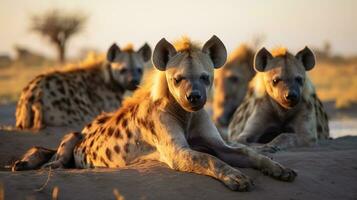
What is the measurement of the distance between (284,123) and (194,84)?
8.15ft

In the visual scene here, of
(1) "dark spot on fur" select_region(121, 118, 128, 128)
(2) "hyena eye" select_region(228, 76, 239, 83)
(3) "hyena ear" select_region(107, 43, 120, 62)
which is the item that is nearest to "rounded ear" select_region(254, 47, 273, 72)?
(1) "dark spot on fur" select_region(121, 118, 128, 128)

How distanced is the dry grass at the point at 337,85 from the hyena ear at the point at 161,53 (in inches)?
389

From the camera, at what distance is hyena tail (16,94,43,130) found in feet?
28.3

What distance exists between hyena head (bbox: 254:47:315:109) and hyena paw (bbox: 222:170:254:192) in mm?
2335

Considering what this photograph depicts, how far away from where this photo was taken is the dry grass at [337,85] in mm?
15415

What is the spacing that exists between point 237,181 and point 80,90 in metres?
5.43

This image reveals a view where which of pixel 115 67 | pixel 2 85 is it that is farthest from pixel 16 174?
pixel 2 85

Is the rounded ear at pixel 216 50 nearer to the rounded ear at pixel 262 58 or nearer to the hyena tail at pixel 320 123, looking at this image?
the rounded ear at pixel 262 58

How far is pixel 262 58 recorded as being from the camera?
7086mm

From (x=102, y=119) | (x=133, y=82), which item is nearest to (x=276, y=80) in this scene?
(x=102, y=119)

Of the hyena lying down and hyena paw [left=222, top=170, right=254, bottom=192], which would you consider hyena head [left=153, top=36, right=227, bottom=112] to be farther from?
hyena paw [left=222, top=170, right=254, bottom=192]

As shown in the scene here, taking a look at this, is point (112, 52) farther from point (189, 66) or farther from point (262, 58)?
point (189, 66)

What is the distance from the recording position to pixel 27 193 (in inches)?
158

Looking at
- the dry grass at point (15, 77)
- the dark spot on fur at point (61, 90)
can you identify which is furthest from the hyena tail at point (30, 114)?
the dry grass at point (15, 77)
